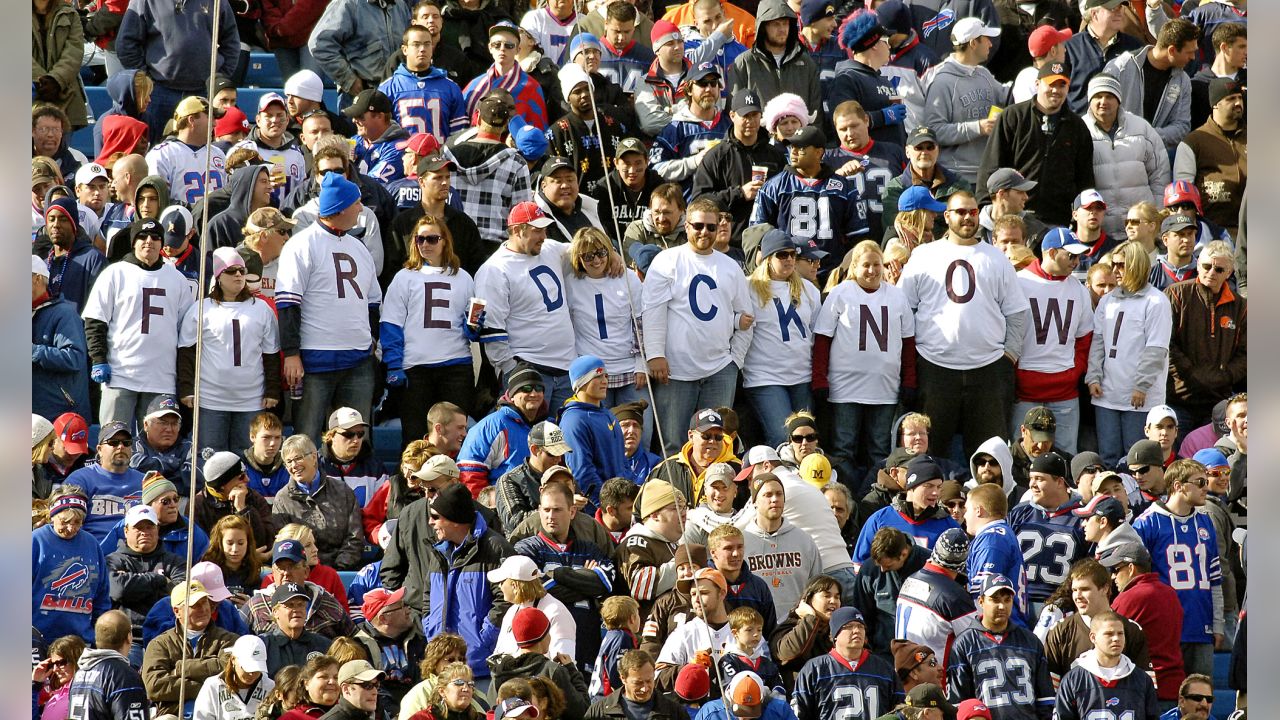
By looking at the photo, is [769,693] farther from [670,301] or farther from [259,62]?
[259,62]

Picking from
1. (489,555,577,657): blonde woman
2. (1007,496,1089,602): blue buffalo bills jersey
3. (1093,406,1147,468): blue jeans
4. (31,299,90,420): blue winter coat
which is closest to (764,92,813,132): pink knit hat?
(1093,406,1147,468): blue jeans

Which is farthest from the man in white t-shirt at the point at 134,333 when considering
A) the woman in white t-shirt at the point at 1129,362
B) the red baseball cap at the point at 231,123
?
the woman in white t-shirt at the point at 1129,362

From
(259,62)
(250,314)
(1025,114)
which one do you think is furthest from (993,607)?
(259,62)

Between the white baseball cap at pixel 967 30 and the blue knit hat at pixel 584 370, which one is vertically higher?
the white baseball cap at pixel 967 30

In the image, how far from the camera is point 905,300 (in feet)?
35.1

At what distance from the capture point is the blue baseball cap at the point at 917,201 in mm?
11266

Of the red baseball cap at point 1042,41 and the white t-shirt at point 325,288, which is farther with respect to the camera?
the red baseball cap at point 1042,41

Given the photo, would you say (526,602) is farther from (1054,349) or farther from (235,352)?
(1054,349)

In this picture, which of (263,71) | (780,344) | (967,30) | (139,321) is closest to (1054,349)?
(780,344)

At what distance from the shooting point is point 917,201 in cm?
1127

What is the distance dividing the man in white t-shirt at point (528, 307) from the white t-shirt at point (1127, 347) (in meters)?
3.04

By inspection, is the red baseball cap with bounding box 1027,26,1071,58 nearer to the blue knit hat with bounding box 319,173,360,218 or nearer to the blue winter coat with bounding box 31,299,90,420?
the blue knit hat with bounding box 319,173,360,218

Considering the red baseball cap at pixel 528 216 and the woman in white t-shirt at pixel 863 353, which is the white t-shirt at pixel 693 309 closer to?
the woman in white t-shirt at pixel 863 353

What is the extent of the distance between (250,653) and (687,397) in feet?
11.2
